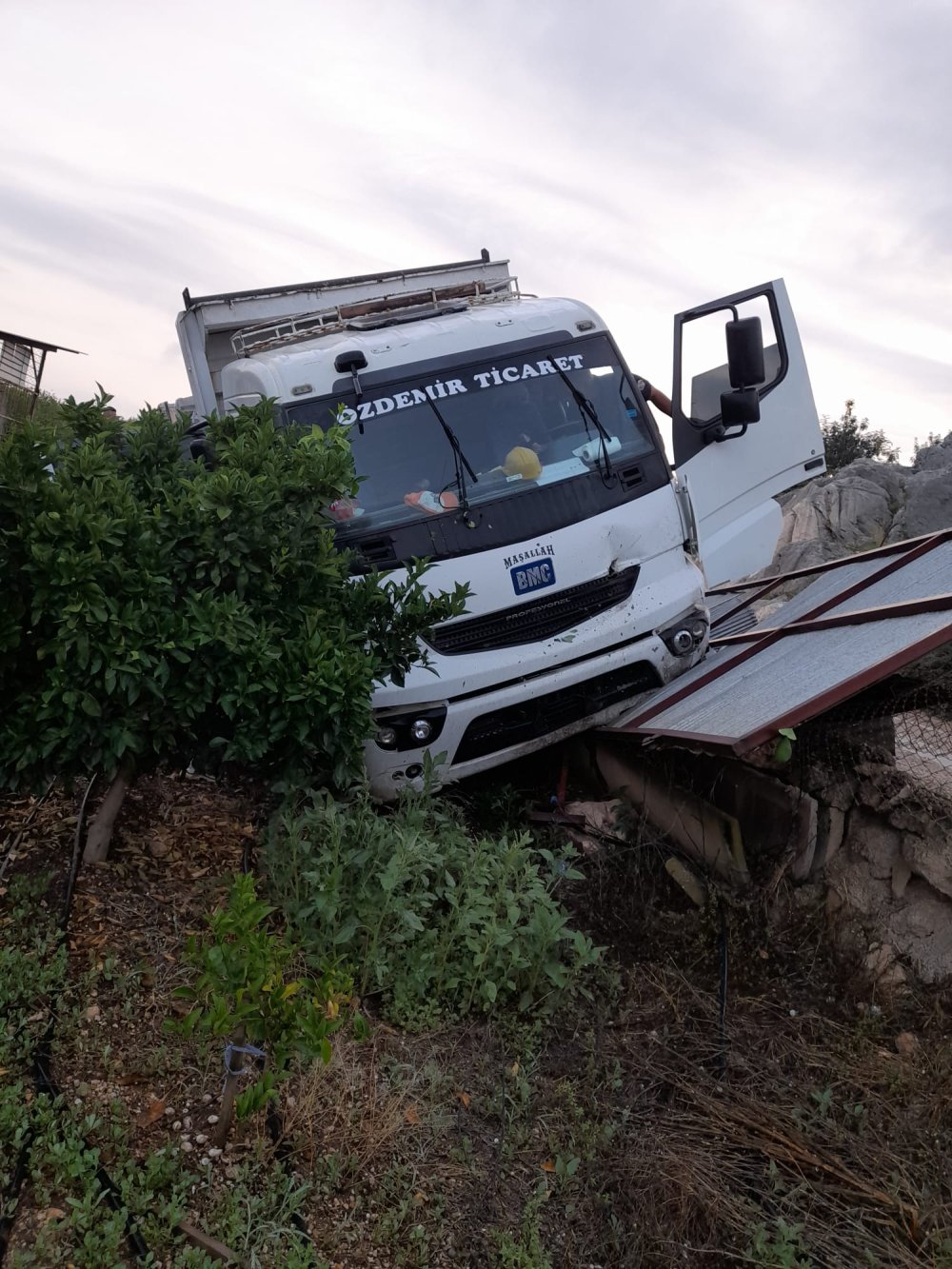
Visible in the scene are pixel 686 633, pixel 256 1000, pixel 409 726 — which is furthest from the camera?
pixel 686 633

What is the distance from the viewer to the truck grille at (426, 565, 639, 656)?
20.5ft

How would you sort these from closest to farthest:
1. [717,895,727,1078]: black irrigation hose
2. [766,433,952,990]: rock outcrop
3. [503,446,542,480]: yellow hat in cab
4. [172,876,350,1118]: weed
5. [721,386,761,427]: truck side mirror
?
[172,876,350,1118]: weed → [717,895,727,1078]: black irrigation hose → [766,433,952,990]: rock outcrop → [503,446,542,480]: yellow hat in cab → [721,386,761,427]: truck side mirror

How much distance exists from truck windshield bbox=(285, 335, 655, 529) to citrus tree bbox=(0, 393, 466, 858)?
3.47ft

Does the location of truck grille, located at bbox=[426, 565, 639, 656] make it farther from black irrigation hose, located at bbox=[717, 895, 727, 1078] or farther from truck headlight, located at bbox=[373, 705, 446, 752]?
black irrigation hose, located at bbox=[717, 895, 727, 1078]

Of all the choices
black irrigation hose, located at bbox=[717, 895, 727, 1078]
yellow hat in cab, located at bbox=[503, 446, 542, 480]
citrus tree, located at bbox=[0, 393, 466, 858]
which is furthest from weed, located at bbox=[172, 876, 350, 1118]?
yellow hat in cab, located at bbox=[503, 446, 542, 480]

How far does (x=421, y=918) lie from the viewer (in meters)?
4.75

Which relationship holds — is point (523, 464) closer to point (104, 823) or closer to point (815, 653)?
point (815, 653)

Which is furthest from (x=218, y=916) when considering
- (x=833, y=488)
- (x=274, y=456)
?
(x=833, y=488)

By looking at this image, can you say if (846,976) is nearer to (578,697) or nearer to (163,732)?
(578,697)

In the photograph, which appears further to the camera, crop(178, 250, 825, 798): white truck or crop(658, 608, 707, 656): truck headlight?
crop(658, 608, 707, 656): truck headlight

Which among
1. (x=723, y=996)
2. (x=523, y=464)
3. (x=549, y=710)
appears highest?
(x=523, y=464)

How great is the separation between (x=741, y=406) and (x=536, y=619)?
2.06 metres

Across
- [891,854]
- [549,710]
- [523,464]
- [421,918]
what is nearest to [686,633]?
[549,710]

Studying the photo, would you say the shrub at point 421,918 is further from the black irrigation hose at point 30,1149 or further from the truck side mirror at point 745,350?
the truck side mirror at point 745,350
